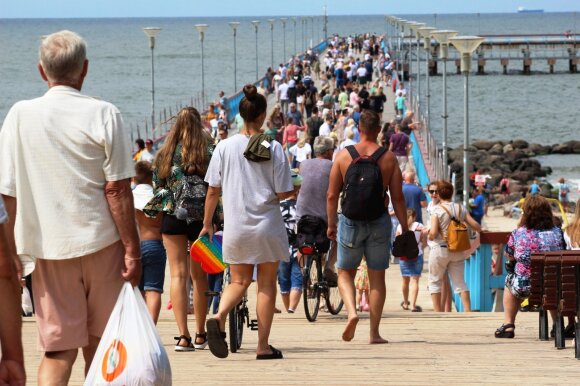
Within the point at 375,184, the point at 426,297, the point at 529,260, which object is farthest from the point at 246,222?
the point at 426,297

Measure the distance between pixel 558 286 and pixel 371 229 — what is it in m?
1.25

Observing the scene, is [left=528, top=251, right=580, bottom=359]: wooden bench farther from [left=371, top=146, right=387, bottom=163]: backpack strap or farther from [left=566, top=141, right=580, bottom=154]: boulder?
[left=566, top=141, right=580, bottom=154]: boulder

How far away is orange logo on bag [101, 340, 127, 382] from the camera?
494 cm

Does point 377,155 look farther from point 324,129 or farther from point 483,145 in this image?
point 483,145

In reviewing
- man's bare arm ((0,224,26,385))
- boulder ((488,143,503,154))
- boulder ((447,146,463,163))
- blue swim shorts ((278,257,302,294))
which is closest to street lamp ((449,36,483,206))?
blue swim shorts ((278,257,302,294))

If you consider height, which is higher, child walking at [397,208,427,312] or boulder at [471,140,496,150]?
child walking at [397,208,427,312]

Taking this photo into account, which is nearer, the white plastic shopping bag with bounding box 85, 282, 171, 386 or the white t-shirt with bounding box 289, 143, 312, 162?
the white plastic shopping bag with bounding box 85, 282, 171, 386

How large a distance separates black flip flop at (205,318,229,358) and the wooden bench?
212 centimetres

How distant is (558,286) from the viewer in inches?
338

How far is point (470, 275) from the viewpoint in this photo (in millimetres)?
14281

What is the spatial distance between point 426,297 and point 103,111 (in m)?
10.9

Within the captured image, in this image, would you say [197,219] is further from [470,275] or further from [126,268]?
[470,275]

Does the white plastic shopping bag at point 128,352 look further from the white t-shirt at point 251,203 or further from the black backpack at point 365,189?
the black backpack at point 365,189

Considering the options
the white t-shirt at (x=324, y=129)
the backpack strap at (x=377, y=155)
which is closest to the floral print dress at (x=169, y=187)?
the backpack strap at (x=377, y=155)
